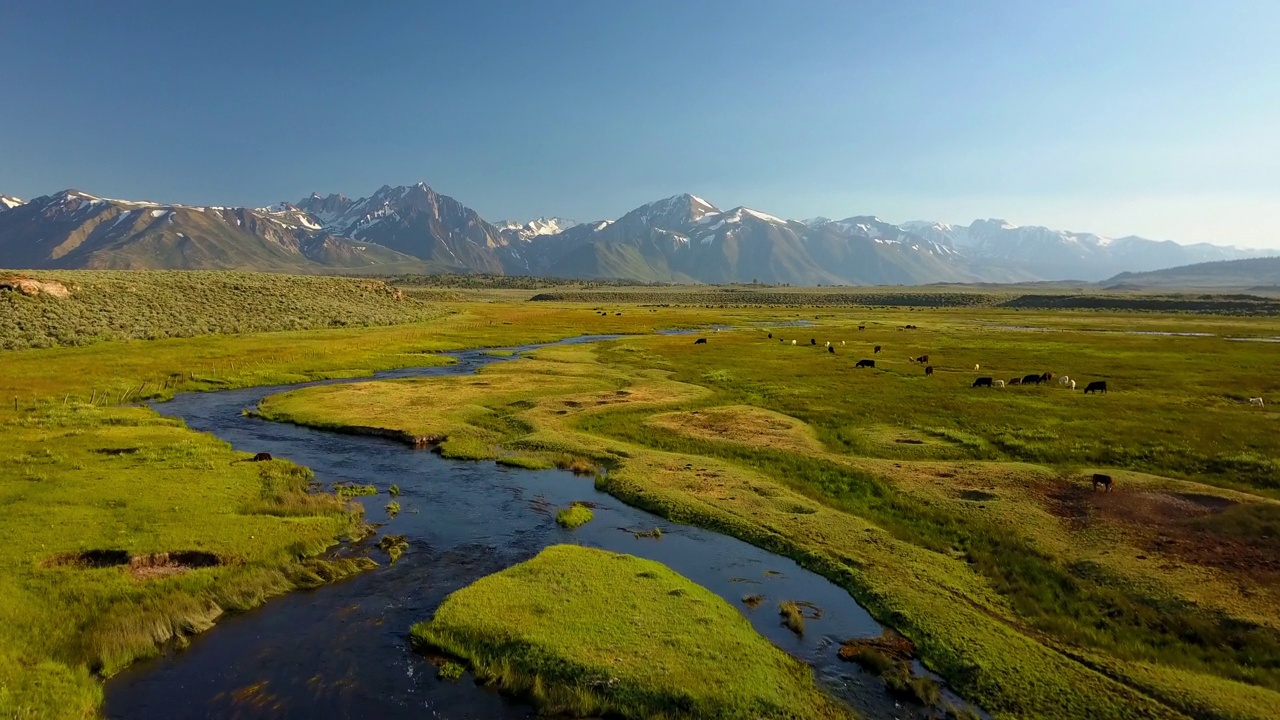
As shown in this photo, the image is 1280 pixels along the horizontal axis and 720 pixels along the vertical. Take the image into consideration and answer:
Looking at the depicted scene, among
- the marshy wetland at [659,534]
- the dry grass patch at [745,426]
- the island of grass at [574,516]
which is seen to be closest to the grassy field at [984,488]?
the marshy wetland at [659,534]

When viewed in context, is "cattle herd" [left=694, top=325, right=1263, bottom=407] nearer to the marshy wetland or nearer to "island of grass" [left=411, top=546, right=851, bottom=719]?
the marshy wetland

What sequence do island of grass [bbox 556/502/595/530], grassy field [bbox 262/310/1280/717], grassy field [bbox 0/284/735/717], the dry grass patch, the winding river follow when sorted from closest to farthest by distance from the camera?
the winding river < grassy field [bbox 0/284/735/717] < grassy field [bbox 262/310/1280/717] < island of grass [bbox 556/502/595/530] < the dry grass patch

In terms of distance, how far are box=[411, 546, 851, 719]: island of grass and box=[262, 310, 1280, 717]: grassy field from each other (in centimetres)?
460

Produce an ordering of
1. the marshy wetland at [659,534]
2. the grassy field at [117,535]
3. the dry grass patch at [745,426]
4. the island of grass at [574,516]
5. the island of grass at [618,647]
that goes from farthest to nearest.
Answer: the dry grass patch at [745,426] → the island of grass at [574,516] → the grassy field at [117,535] → the marshy wetland at [659,534] → the island of grass at [618,647]

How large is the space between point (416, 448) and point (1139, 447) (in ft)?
135

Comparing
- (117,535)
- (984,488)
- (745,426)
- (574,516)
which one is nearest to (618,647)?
(574,516)

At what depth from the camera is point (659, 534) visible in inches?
934

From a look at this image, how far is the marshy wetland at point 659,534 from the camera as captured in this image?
14727 millimetres

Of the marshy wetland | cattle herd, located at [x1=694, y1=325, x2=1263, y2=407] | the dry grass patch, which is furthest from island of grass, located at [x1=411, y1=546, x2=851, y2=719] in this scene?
cattle herd, located at [x1=694, y1=325, x2=1263, y2=407]

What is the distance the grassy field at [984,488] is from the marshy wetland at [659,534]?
15cm

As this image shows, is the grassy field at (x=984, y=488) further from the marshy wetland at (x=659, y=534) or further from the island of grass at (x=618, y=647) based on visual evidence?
the island of grass at (x=618, y=647)

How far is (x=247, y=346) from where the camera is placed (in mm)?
71438

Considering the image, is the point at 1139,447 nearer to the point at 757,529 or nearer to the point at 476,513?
the point at 757,529

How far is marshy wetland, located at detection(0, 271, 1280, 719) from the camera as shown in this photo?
14.7m
